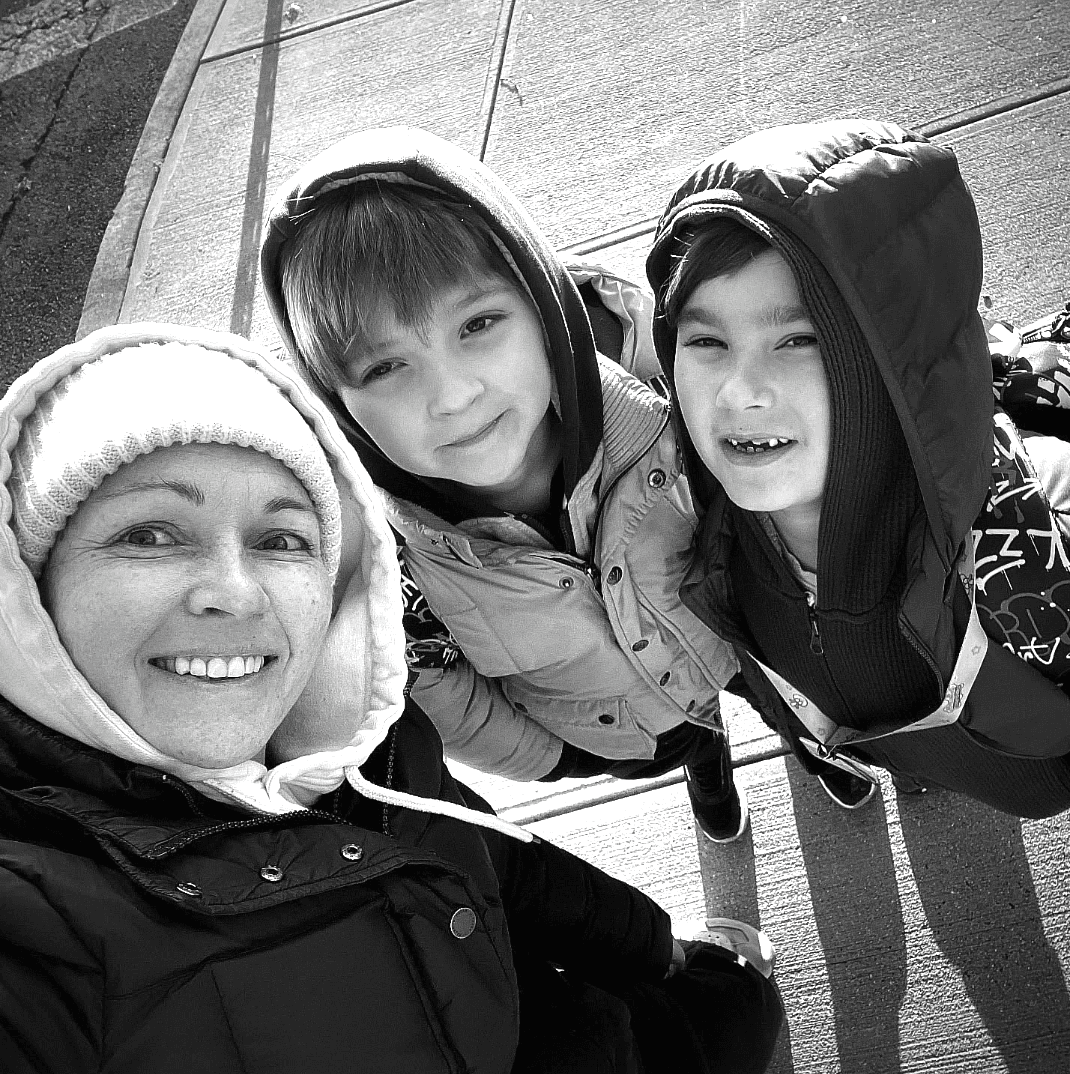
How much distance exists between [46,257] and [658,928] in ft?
12.1

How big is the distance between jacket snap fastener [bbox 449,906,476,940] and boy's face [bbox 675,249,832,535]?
74cm

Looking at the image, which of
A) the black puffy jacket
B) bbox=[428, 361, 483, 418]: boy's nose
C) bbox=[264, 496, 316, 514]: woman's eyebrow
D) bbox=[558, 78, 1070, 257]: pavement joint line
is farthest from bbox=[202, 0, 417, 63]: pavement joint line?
the black puffy jacket

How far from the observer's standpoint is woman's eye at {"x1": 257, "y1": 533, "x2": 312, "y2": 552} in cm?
141

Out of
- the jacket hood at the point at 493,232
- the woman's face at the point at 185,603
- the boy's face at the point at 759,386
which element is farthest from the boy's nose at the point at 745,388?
the woman's face at the point at 185,603

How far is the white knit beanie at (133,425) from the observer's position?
128 cm

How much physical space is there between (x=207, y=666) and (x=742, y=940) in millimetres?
1493

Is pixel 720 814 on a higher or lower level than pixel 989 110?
lower

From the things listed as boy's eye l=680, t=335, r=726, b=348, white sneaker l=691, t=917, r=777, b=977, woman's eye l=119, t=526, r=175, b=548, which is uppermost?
woman's eye l=119, t=526, r=175, b=548

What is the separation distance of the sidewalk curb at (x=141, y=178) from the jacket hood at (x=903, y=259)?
3.07m

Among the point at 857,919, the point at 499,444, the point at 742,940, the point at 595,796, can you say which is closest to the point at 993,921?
the point at 857,919

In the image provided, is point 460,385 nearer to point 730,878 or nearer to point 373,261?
point 373,261

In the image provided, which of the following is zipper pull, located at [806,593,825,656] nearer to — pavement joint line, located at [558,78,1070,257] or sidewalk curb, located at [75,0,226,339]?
pavement joint line, located at [558,78,1070,257]

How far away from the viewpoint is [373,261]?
5.58 feet

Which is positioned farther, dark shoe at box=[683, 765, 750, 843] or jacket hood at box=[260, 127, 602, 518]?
dark shoe at box=[683, 765, 750, 843]
